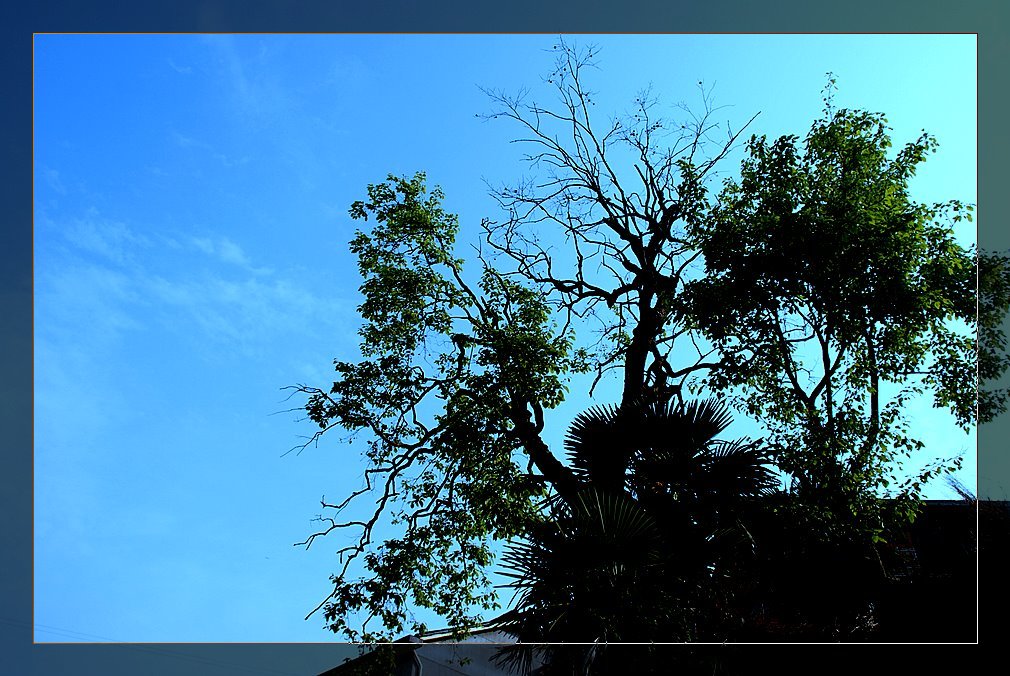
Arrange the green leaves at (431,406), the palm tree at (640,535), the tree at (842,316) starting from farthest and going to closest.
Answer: the green leaves at (431,406) → the tree at (842,316) → the palm tree at (640,535)

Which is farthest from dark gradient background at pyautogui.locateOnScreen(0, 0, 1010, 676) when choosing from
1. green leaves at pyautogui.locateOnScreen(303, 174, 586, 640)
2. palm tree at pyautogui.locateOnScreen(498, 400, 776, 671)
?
palm tree at pyautogui.locateOnScreen(498, 400, 776, 671)

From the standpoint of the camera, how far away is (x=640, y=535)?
6.09m

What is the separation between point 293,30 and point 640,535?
3.88 meters

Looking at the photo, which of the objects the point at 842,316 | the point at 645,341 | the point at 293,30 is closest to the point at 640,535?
the point at 645,341

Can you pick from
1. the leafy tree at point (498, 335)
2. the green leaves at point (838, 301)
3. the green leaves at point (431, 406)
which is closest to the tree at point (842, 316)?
the green leaves at point (838, 301)

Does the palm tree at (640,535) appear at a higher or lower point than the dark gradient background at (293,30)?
lower

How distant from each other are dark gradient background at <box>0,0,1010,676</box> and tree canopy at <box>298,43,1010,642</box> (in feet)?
0.99

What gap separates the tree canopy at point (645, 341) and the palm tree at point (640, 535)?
19 millimetres

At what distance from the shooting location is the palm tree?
19.6ft

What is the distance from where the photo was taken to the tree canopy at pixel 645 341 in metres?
6.53

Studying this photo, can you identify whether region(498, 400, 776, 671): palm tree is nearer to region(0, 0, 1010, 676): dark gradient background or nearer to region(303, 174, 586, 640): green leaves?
region(303, 174, 586, 640): green leaves

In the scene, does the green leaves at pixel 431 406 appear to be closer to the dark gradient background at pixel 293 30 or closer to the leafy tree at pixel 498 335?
the leafy tree at pixel 498 335

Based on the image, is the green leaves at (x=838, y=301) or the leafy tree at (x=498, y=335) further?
the leafy tree at (x=498, y=335)

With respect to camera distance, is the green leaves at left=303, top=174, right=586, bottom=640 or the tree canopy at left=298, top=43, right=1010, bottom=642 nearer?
the tree canopy at left=298, top=43, right=1010, bottom=642
